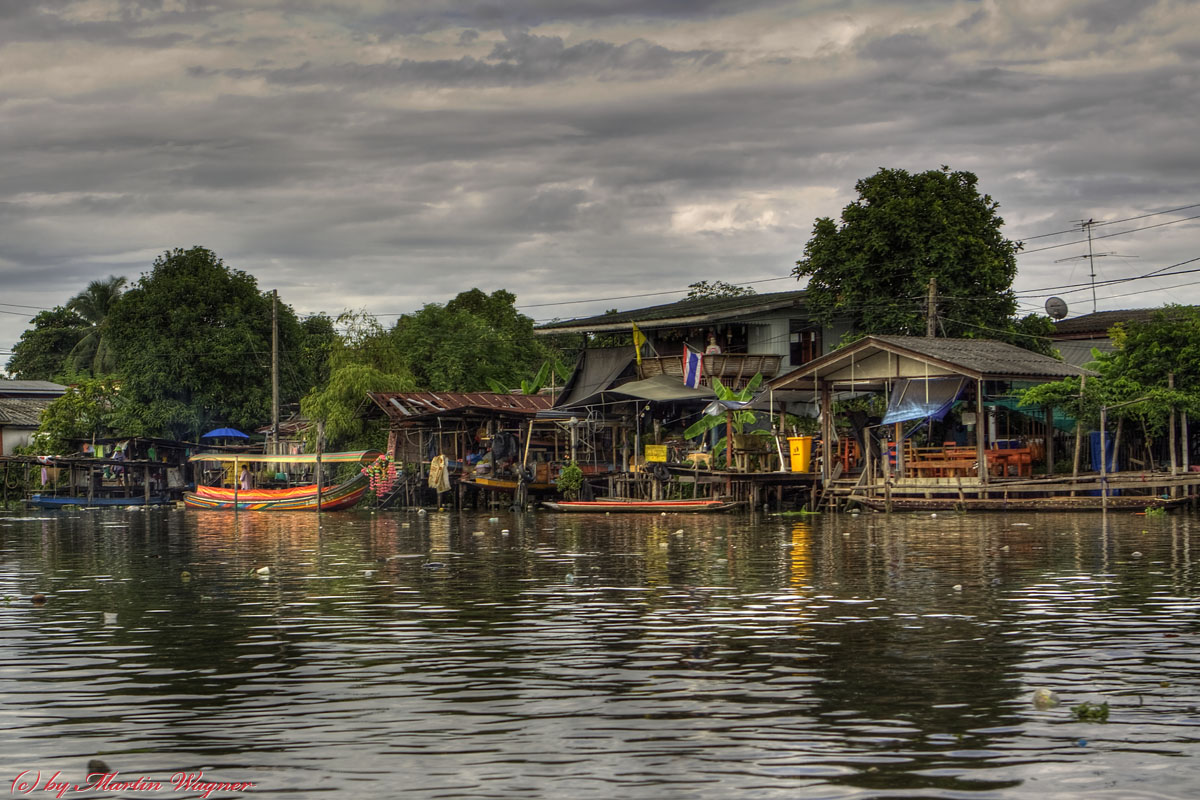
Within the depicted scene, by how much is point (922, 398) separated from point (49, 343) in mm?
66339

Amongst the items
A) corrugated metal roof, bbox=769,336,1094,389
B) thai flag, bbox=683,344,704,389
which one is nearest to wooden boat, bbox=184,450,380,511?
thai flag, bbox=683,344,704,389

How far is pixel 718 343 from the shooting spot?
160ft

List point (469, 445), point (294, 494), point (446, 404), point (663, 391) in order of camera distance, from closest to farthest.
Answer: point (663, 391), point (446, 404), point (294, 494), point (469, 445)

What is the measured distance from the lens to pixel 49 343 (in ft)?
279

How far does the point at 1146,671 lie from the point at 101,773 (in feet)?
25.8

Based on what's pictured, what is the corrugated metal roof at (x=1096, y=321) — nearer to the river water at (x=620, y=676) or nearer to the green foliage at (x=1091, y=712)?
the river water at (x=620, y=676)

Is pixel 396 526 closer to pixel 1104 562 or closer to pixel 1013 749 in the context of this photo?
pixel 1104 562

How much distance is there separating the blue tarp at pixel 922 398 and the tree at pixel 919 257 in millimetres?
6034

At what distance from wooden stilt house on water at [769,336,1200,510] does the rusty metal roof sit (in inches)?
490

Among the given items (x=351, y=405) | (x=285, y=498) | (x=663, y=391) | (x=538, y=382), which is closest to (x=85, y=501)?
(x=285, y=498)

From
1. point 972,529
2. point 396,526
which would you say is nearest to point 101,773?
point 972,529

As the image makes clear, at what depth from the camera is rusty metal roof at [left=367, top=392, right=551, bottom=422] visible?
1880 inches

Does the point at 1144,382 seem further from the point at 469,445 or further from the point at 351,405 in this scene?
the point at 351,405

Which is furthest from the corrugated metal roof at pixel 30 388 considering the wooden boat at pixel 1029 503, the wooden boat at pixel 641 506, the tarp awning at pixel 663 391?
the wooden boat at pixel 1029 503
